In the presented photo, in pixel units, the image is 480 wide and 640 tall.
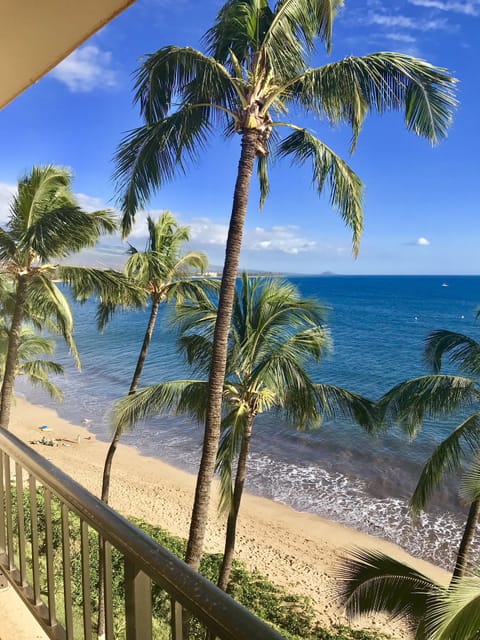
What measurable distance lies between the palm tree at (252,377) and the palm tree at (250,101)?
1.17 meters

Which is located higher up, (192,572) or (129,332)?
(192,572)

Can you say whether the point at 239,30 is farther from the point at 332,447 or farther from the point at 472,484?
the point at 332,447

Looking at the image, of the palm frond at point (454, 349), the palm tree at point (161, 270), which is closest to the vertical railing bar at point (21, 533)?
the palm frond at point (454, 349)

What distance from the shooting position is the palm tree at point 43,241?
29.5ft

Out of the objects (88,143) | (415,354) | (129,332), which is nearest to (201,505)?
(88,143)

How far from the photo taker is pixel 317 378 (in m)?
31.7

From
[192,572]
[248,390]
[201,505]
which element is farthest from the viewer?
[248,390]

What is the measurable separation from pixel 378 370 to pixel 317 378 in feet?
19.9

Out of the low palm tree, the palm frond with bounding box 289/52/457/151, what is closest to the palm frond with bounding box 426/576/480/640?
the low palm tree

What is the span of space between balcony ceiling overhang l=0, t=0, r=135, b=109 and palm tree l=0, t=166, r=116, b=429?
7.27 meters

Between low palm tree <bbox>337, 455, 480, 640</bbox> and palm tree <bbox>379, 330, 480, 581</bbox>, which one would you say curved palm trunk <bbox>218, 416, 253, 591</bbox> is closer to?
palm tree <bbox>379, 330, 480, 581</bbox>

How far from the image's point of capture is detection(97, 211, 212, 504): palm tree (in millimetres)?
10125

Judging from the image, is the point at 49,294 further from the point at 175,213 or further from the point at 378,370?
the point at 378,370

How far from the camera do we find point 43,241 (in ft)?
29.1
